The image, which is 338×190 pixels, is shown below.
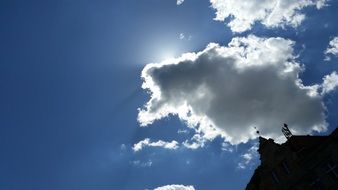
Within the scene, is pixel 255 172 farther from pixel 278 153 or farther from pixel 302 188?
pixel 302 188

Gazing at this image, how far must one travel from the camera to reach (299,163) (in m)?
46.6

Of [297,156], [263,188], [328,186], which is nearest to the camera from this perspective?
[328,186]

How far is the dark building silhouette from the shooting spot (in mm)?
44844

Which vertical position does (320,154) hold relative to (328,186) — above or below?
above

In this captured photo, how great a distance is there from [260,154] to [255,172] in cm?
237

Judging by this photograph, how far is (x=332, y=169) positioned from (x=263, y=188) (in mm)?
9031

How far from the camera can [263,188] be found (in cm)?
5038

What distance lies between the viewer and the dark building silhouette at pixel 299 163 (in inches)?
1766

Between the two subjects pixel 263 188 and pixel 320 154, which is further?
pixel 263 188

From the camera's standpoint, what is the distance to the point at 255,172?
52.6 metres

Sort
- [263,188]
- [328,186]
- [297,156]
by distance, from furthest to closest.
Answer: [263,188] < [297,156] < [328,186]

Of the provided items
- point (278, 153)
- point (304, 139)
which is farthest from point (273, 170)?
point (304, 139)

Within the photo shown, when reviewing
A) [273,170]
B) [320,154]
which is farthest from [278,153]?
[320,154]

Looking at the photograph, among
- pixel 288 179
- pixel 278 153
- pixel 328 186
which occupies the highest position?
pixel 278 153
